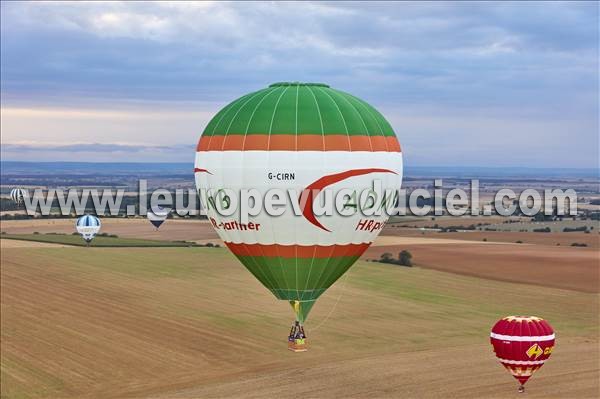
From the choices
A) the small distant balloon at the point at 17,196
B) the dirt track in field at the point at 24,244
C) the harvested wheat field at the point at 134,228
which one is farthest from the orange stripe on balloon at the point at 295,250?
the small distant balloon at the point at 17,196

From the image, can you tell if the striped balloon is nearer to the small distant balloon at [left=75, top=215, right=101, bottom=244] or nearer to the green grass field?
the green grass field

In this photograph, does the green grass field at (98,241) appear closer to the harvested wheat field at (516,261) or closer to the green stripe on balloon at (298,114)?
the harvested wheat field at (516,261)

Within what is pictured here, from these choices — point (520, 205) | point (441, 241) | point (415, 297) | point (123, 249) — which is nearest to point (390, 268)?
point (415, 297)

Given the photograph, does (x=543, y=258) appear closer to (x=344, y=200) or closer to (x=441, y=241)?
(x=441, y=241)

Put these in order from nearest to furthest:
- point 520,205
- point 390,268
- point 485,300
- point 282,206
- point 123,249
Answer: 1. point 282,206
2. point 485,300
3. point 390,268
4. point 123,249
5. point 520,205

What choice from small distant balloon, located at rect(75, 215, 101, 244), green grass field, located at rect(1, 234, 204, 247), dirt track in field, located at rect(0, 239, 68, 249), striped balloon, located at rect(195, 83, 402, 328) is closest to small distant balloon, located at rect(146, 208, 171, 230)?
green grass field, located at rect(1, 234, 204, 247)
